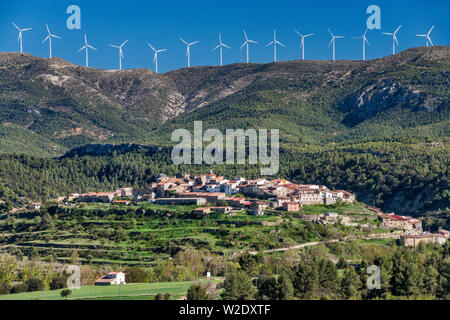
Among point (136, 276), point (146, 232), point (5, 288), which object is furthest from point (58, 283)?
point (146, 232)

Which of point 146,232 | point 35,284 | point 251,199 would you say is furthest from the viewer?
point 251,199

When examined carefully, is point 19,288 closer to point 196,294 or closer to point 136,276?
point 136,276

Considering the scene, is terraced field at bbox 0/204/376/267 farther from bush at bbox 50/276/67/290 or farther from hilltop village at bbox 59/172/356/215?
bush at bbox 50/276/67/290

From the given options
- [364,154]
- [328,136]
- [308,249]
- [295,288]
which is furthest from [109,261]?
[328,136]

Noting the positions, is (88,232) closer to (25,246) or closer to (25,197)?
(25,246)

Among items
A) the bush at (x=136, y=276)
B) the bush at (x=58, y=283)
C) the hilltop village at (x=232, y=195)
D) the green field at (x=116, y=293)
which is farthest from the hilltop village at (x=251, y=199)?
the green field at (x=116, y=293)
